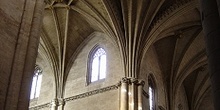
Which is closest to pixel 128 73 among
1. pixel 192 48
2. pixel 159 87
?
pixel 159 87

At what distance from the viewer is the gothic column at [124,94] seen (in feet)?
62.5

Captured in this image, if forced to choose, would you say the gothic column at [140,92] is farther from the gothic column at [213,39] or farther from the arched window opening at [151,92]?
the gothic column at [213,39]

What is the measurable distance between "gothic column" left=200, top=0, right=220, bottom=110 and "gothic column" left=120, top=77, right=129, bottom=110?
1241cm

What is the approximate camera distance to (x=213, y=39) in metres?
6.54

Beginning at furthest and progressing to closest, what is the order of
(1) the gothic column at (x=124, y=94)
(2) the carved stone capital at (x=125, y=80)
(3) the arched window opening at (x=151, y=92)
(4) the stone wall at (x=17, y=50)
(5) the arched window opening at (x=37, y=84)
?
(5) the arched window opening at (x=37, y=84)
(3) the arched window opening at (x=151, y=92)
(2) the carved stone capital at (x=125, y=80)
(1) the gothic column at (x=124, y=94)
(4) the stone wall at (x=17, y=50)

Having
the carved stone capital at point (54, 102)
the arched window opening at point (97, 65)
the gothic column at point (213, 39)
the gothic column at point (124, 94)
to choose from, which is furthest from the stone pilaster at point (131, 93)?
the gothic column at point (213, 39)

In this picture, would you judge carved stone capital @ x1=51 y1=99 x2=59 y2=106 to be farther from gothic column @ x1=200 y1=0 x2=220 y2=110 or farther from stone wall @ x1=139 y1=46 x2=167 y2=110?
gothic column @ x1=200 y1=0 x2=220 y2=110

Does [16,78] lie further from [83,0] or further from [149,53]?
[149,53]

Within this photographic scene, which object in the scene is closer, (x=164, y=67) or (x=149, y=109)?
(x=149, y=109)

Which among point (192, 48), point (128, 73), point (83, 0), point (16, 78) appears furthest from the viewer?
point (192, 48)

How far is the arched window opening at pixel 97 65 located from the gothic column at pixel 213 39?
48.8 ft

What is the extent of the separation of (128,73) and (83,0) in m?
4.78

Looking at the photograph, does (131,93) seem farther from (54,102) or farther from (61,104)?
(54,102)

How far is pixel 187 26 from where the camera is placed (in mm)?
23672
